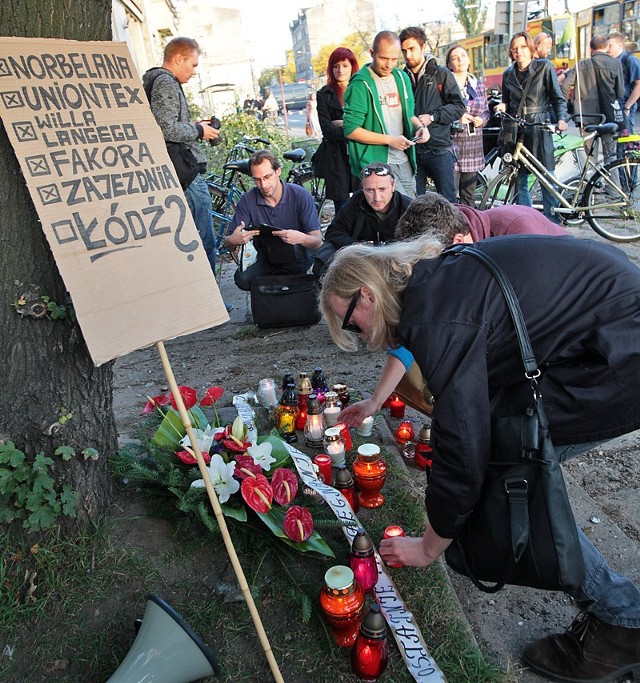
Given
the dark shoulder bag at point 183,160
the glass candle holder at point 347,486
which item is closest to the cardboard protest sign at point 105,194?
the glass candle holder at point 347,486

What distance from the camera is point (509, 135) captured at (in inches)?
245

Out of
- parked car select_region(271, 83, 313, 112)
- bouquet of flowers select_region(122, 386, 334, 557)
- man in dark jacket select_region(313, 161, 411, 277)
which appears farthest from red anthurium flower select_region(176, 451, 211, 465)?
parked car select_region(271, 83, 313, 112)

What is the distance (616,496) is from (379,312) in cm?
174

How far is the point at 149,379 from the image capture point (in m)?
4.08

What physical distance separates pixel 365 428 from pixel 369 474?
20.4 inches

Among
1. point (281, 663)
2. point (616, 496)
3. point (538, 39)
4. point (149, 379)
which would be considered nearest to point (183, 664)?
point (281, 663)

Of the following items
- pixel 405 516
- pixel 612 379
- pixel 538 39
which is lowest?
pixel 405 516

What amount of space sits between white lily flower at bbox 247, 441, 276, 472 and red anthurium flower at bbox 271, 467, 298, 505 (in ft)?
0.49

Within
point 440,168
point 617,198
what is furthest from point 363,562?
point 617,198

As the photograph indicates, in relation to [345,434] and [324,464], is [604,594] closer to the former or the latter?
[324,464]

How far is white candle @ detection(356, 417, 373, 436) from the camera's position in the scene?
2.80m

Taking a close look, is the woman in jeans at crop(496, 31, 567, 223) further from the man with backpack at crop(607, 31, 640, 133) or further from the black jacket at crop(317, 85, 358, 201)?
the black jacket at crop(317, 85, 358, 201)

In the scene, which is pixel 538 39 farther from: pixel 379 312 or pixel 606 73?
pixel 379 312

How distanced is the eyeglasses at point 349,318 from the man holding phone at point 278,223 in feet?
8.98
